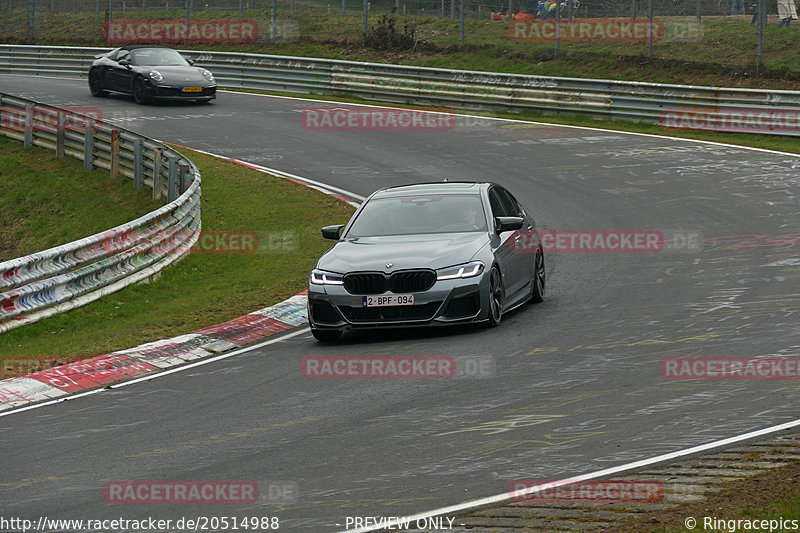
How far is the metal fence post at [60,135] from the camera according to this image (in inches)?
1041

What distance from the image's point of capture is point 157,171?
2197cm

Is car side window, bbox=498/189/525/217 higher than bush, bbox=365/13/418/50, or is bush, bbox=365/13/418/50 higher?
bush, bbox=365/13/418/50

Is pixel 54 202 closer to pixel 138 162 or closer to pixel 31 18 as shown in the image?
pixel 138 162

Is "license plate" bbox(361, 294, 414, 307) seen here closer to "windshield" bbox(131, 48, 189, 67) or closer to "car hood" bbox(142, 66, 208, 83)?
"car hood" bbox(142, 66, 208, 83)

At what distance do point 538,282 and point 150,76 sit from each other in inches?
872

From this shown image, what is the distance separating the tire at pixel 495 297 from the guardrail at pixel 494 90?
1580 centimetres

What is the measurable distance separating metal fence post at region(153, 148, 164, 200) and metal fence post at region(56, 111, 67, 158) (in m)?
5.26

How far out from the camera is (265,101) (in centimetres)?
3478

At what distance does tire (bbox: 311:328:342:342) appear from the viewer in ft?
39.6

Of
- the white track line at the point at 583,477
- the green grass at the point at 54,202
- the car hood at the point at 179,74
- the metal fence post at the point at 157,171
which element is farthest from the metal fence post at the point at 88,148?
the white track line at the point at 583,477
